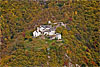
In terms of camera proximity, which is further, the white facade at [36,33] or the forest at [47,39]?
the white facade at [36,33]

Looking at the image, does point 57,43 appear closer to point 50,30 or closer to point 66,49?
point 66,49

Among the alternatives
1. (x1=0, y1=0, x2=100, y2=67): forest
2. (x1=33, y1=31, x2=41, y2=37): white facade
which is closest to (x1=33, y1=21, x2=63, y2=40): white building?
(x1=33, y1=31, x2=41, y2=37): white facade

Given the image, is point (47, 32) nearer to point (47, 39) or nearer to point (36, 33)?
point (47, 39)

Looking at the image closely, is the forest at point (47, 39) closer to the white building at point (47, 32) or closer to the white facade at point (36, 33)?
the white facade at point (36, 33)

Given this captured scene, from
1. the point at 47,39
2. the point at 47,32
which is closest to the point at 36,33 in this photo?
the point at 47,32

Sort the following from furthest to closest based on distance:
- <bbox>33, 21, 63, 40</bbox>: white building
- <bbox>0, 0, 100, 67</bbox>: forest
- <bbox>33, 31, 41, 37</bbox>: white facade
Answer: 1. <bbox>33, 31, 41, 37</bbox>: white facade
2. <bbox>33, 21, 63, 40</bbox>: white building
3. <bbox>0, 0, 100, 67</bbox>: forest

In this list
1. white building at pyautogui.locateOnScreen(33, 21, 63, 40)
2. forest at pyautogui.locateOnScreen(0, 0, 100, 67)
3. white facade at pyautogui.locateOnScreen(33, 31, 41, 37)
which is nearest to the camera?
forest at pyautogui.locateOnScreen(0, 0, 100, 67)

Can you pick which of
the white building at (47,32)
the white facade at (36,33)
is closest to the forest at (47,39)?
the white facade at (36,33)

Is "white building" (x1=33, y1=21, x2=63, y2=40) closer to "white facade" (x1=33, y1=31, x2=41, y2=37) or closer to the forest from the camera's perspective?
"white facade" (x1=33, y1=31, x2=41, y2=37)
